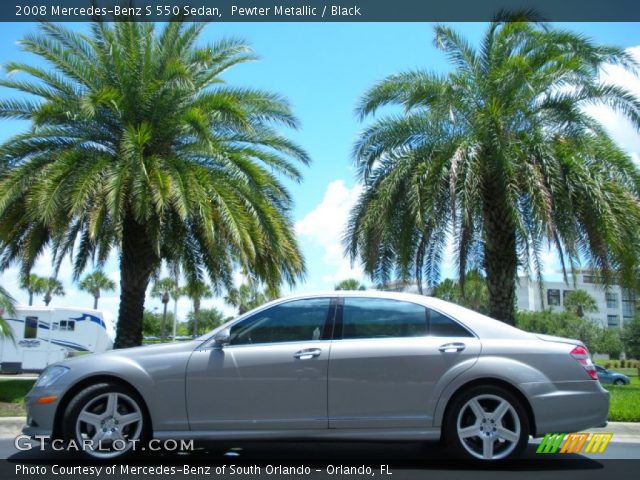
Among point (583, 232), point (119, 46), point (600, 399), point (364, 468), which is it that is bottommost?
point (364, 468)

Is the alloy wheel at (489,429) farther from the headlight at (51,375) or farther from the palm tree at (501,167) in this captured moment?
the palm tree at (501,167)

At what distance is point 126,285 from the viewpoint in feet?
45.1

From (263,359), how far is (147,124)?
8.22 meters

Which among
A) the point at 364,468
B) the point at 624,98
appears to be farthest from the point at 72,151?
the point at 624,98

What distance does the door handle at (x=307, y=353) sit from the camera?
593 centimetres

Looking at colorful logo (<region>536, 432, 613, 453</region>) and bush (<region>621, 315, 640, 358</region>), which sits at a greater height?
bush (<region>621, 315, 640, 358</region>)

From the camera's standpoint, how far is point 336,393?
5.84 metres

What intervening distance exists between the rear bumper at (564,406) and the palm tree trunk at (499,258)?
799cm

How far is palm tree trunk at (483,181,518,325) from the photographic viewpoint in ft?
45.1

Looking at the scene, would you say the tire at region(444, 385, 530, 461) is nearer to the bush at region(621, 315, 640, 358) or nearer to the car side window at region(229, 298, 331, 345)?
the car side window at region(229, 298, 331, 345)

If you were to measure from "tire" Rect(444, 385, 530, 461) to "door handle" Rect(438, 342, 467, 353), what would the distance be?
0.36 meters

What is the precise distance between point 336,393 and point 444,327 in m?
1.19

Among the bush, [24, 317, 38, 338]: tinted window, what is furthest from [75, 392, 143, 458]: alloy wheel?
the bush

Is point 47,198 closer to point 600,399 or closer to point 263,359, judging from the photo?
point 263,359
